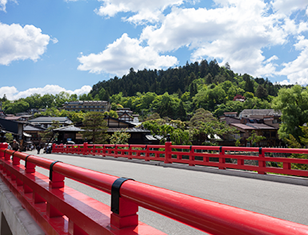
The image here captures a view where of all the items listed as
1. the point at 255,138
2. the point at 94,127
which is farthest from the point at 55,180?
the point at 255,138

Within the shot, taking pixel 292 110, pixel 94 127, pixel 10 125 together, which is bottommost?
pixel 94 127

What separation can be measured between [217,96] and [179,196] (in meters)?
136

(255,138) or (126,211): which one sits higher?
(126,211)

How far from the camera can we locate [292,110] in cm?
3812

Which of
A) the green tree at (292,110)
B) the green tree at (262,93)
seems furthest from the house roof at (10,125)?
the green tree at (262,93)

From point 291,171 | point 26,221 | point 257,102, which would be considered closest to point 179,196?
point 26,221

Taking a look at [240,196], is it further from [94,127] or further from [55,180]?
[94,127]

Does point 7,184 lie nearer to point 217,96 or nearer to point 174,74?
point 217,96

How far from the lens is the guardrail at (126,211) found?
3.42 ft

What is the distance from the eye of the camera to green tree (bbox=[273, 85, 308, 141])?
36888 millimetres

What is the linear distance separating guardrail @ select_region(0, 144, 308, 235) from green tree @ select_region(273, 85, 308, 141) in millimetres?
38705

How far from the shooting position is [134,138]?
125ft

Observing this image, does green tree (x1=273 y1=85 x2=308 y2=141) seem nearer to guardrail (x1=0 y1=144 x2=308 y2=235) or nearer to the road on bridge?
the road on bridge

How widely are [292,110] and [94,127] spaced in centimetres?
3210
